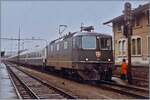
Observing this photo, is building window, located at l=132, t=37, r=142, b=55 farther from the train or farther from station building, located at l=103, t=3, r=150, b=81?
the train

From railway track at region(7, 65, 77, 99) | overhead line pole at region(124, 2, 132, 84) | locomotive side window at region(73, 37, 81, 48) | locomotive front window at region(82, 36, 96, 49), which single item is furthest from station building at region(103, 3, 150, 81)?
railway track at region(7, 65, 77, 99)

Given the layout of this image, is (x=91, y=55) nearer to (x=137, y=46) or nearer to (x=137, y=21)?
(x=137, y=46)

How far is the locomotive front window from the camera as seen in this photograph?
75.5 ft

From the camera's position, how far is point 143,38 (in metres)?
30.8

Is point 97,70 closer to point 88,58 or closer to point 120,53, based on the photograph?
point 88,58

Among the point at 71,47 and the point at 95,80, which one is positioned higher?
the point at 71,47

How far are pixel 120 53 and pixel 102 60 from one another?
533 inches

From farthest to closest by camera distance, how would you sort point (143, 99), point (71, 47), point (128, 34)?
point (71, 47) → point (128, 34) → point (143, 99)

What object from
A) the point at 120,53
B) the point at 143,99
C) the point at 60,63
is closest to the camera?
the point at 143,99

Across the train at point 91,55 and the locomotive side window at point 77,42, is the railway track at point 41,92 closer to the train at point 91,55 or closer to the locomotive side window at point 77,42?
the train at point 91,55

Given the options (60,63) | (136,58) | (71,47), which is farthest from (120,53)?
(71,47)

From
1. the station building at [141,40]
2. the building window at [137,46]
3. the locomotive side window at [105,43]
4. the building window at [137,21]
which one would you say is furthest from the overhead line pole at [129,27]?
the building window at [137,21]

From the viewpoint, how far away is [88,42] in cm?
2323

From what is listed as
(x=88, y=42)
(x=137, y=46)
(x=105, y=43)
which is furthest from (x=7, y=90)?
(x=137, y=46)
